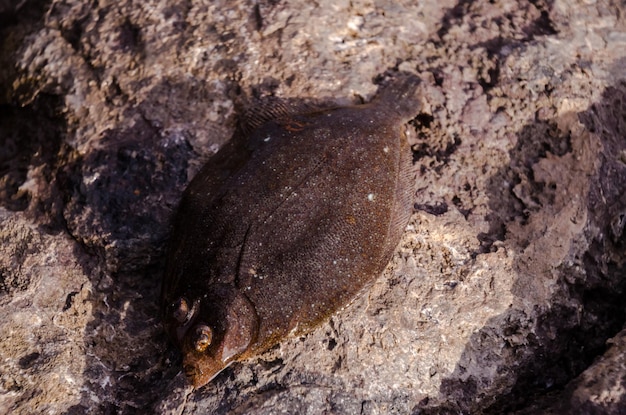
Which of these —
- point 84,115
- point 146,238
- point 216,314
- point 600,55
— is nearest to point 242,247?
point 216,314

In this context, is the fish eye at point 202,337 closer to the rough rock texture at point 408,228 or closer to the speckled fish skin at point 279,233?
the speckled fish skin at point 279,233

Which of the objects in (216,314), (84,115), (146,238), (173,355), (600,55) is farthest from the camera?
(600,55)

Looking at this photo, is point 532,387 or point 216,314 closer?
point 216,314

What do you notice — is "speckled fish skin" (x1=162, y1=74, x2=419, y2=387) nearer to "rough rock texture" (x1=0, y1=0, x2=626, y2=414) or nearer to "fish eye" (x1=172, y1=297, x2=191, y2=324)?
"fish eye" (x1=172, y1=297, x2=191, y2=324)

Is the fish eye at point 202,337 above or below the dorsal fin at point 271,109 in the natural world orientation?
below

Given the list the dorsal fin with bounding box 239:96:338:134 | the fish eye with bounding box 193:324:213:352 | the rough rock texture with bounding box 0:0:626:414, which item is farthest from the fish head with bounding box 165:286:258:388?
the dorsal fin with bounding box 239:96:338:134

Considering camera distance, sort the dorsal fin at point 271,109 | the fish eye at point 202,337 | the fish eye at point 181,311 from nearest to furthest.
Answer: the fish eye at point 202,337
the fish eye at point 181,311
the dorsal fin at point 271,109

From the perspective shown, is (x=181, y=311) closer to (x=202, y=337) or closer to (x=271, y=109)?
(x=202, y=337)

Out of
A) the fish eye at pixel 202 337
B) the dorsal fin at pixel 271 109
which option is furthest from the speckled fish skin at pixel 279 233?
the dorsal fin at pixel 271 109

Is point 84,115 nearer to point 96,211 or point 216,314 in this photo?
point 96,211
